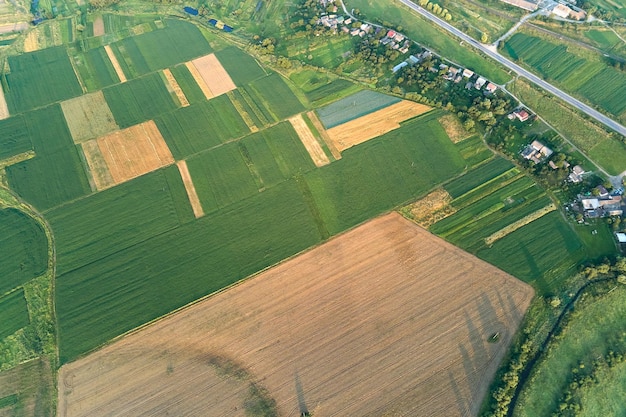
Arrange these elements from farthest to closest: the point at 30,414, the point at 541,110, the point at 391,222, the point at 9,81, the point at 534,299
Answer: the point at 9,81
the point at 541,110
the point at 391,222
the point at 534,299
the point at 30,414

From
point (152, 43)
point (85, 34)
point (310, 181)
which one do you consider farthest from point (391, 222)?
point (85, 34)

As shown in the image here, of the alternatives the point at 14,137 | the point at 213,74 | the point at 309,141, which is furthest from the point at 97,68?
the point at 309,141

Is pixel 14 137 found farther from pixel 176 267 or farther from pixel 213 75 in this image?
pixel 176 267

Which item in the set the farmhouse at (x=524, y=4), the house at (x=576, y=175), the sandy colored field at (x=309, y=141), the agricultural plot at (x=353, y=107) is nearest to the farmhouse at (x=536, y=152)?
the house at (x=576, y=175)

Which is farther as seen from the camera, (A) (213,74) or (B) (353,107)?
(A) (213,74)

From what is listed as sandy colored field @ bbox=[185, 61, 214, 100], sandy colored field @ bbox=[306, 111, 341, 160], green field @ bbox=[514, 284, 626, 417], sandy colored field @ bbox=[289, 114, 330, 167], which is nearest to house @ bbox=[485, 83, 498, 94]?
sandy colored field @ bbox=[306, 111, 341, 160]

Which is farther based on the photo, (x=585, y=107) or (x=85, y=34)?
(x=85, y=34)

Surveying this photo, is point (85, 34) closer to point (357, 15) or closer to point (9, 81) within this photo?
point (9, 81)
